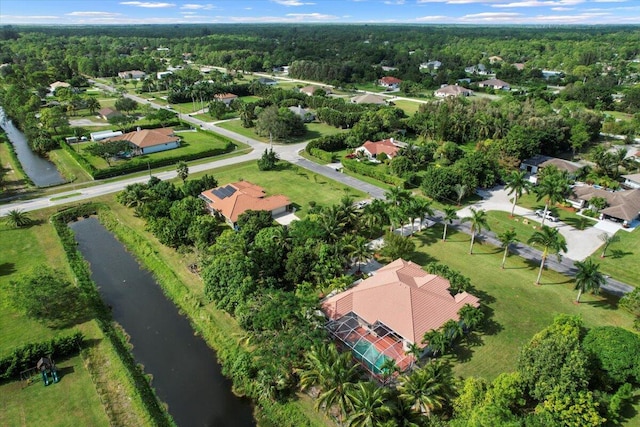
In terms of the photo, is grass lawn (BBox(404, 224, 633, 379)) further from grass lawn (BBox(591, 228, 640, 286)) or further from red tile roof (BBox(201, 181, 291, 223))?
red tile roof (BBox(201, 181, 291, 223))

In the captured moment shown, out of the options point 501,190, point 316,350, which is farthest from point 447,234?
point 316,350

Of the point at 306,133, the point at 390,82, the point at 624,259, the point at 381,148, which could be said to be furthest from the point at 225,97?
the point at 624,259

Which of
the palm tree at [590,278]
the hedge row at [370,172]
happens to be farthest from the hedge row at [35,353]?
the hedge row at [370,172]

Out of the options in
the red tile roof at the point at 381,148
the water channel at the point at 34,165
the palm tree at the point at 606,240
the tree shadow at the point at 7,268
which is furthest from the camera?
the red tile roof at the point at 381,148

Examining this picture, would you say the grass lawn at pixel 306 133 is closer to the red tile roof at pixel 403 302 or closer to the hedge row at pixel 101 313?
the hedge row at pixel 101 313

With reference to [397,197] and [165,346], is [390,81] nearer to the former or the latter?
[397,197]

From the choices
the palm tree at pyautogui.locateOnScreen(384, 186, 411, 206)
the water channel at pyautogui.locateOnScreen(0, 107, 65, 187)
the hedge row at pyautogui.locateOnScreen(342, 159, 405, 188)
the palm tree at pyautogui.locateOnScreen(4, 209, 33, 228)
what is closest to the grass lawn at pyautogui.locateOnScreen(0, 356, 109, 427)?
the palm tree at pyautogui.locateOnScreen(4, 209, 33, 228)
